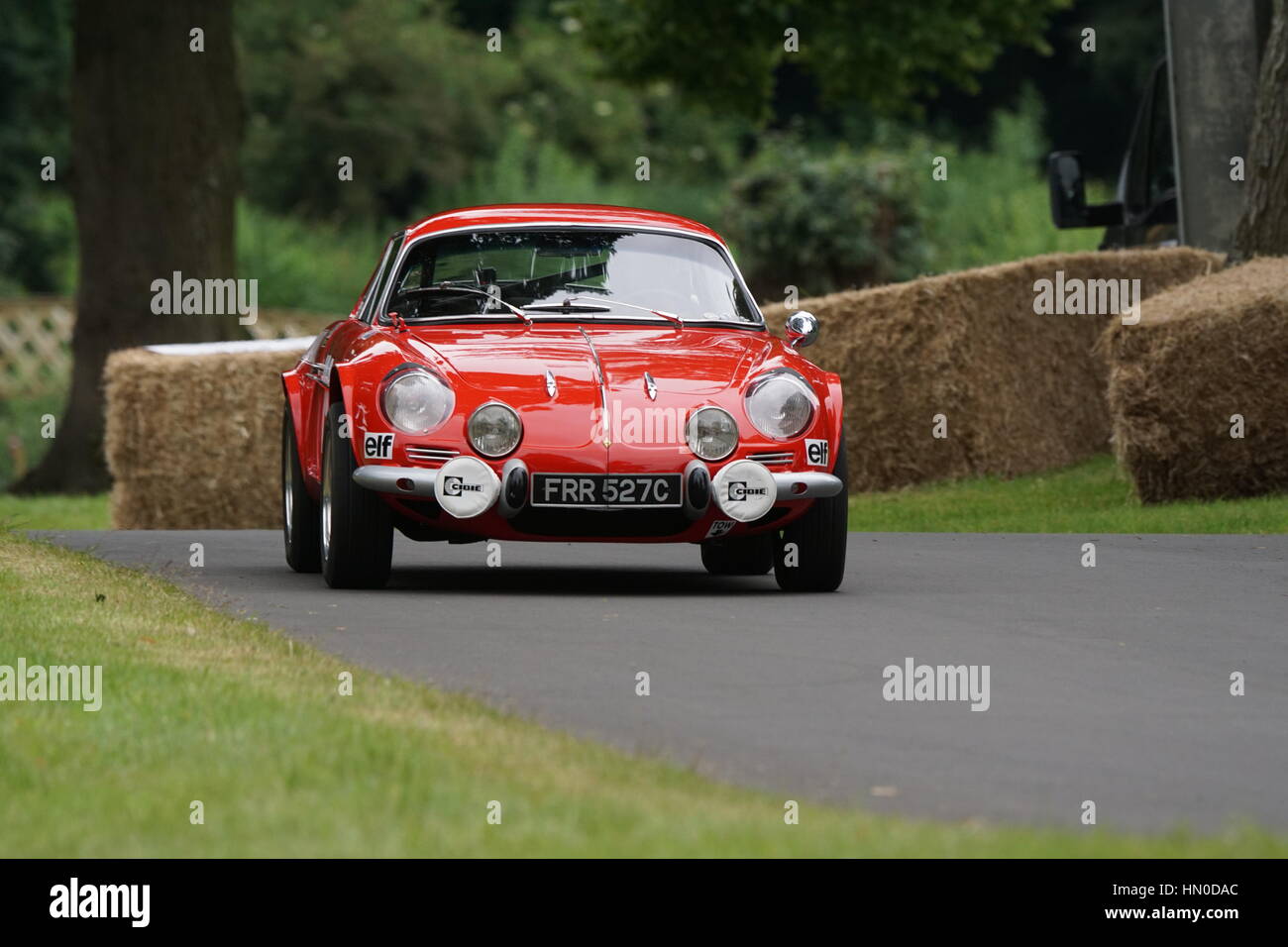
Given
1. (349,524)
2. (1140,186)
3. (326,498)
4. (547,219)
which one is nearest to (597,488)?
(349,524)

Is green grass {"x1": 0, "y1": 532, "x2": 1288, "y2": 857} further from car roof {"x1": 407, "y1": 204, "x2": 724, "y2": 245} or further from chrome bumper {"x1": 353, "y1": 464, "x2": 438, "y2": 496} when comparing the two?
car roof {"x1": 407, "y1": 204, "x2": 724, "y2": 245}

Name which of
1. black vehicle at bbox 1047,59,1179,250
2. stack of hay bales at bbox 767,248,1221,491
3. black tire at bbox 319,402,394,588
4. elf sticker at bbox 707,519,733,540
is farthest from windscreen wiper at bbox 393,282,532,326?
black vehicle at bbox 1047,59,1179,250

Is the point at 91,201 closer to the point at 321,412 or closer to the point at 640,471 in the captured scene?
the point at 321,412

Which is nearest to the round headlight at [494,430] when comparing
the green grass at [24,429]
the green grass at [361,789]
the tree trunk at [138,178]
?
the green grass at [361,789]

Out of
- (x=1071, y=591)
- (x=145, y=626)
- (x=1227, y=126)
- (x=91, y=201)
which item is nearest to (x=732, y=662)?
(x=145, y=626)

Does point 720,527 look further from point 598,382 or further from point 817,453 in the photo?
point 598,382

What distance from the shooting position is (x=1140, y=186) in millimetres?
20797

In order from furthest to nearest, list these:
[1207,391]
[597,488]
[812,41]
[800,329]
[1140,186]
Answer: [812,41] → [1140,186] → [1207,391] → [800,329] → [597,488]

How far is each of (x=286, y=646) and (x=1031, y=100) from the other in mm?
51227

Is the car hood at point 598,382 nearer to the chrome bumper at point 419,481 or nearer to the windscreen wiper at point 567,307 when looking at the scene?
the chrome bumper at point 419,481

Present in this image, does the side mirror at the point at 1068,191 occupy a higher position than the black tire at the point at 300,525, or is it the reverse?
the side mirror at the point at 1068,191

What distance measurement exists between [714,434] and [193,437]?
9483 millimetres

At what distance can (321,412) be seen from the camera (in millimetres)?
10797

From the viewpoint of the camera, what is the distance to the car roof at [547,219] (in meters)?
11.4
